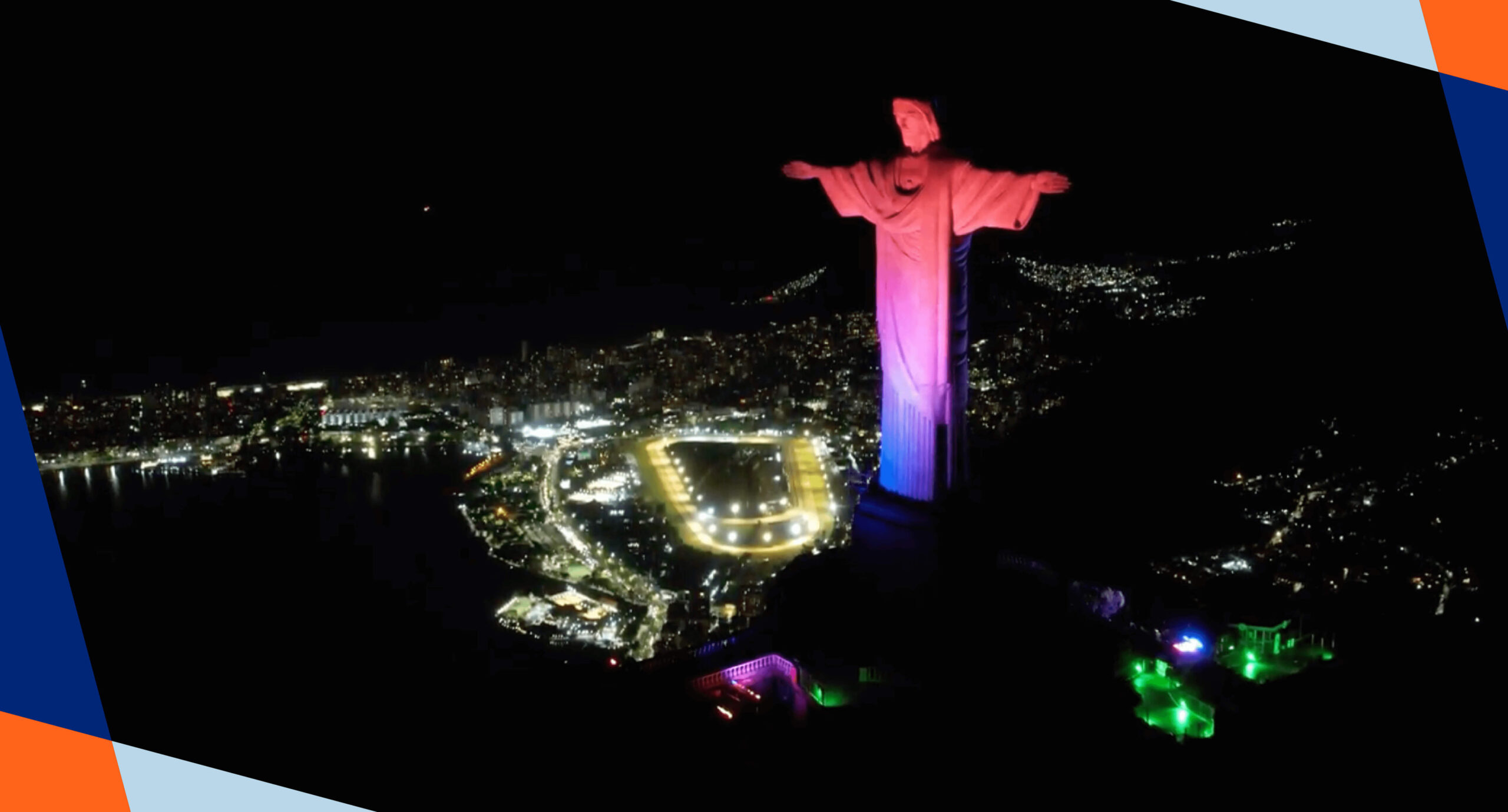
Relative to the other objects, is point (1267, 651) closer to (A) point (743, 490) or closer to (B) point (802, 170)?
(B) point (802, 170)

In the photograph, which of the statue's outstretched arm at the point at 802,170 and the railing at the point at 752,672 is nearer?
the railing at the point at 752,672

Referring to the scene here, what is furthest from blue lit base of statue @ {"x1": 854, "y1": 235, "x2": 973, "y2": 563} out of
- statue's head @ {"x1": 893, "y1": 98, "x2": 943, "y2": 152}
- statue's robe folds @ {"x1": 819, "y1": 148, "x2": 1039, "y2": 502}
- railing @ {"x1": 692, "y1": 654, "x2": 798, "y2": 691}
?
railing @ {"x1": 692, "y1": 654, "x2": 798, "y2": 691}

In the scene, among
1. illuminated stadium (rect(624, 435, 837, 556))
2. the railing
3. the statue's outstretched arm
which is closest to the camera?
the railing

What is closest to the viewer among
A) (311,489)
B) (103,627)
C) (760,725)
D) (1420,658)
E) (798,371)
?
(760,725)

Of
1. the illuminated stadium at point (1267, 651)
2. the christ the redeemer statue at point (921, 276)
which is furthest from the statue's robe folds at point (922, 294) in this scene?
the illuminated stadium at point (1267, 651)

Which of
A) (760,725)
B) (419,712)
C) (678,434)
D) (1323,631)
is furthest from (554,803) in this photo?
(678,434)

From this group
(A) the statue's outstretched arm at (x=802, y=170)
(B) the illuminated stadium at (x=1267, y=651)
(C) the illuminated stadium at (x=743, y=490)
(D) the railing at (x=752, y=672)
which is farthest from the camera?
(C) the illuminated stadium at (x=743, y=490)

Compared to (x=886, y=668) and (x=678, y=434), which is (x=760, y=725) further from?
(x=678, y=434)

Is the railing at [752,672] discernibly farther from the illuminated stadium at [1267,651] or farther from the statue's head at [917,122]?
the statue's head at [917,122]

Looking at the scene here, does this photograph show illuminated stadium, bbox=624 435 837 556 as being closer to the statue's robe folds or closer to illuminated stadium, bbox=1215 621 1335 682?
the statue's robe folds
